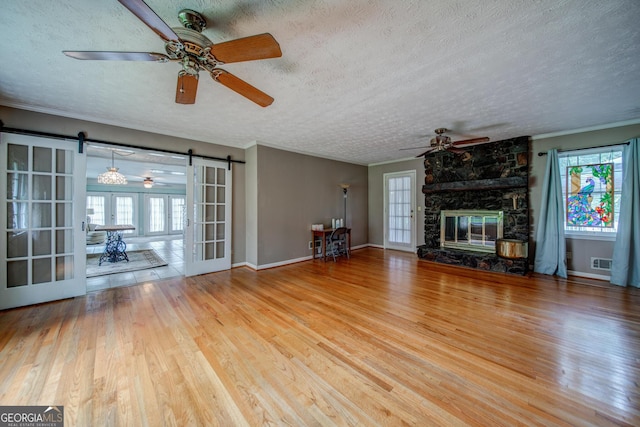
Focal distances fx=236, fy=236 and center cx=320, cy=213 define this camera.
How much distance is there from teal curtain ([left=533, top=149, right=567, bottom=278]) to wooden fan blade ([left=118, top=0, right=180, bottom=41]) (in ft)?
18.6

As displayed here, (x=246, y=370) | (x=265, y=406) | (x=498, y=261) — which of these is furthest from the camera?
(x=498, y=261)

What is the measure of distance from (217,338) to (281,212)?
3042 mm

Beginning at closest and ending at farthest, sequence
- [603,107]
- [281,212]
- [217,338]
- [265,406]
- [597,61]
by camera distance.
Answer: [265,406]
[597,61]
[217,338]
[603,107]
[281,212]

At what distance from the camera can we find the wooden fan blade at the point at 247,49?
1387mm

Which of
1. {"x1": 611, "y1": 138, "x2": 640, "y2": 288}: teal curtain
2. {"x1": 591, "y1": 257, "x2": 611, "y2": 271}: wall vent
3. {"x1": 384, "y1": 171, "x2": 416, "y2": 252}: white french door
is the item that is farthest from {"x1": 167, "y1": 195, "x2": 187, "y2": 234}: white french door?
{"x1": 611, "y1": 138, "x2": 640, "y2": 288}: teal curtain

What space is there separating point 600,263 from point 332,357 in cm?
492

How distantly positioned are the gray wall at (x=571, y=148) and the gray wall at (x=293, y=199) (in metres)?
3.88

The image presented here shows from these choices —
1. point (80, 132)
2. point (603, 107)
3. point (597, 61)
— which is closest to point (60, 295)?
point (80, 132)

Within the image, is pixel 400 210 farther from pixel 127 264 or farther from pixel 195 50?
pixel 127 264

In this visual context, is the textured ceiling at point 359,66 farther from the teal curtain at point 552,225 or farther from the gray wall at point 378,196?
the gray wall at point 378,196

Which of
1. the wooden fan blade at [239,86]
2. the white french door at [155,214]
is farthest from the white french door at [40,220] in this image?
the white french door at [155,214]

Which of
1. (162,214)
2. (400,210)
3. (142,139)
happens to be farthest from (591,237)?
(162,214)

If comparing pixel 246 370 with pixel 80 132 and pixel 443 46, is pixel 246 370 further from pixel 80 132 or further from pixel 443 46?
pixel 80 132

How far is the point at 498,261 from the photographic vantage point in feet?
14.4
